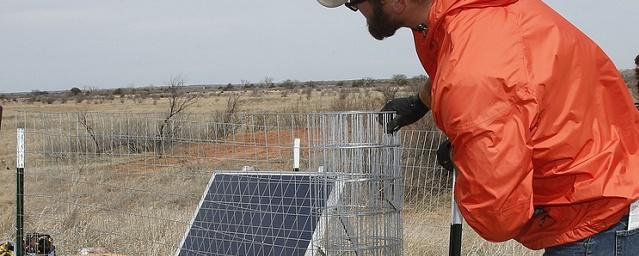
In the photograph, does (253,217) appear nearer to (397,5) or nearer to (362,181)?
(362,181)

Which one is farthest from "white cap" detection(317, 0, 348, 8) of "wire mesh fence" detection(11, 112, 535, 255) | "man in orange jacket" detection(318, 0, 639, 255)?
"wire mesh fence" detection(11, 112, 535, 255)

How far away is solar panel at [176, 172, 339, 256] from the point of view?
5.21 meters

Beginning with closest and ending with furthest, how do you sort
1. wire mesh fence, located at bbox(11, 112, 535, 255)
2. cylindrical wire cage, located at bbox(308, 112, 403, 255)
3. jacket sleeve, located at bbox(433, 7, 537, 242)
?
jacket sleeve, located at bbox(433, 7, 537, 242) < cylindrical wire cage, located at bbox(308, 112, 403, 255) < wire mesh fence, located at bbox(11, 112, 535, 255)

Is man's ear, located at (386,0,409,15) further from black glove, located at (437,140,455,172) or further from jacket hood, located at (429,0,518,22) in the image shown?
black glove, located at (437,140,455,172)

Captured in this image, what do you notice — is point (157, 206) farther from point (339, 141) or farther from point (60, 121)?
point (339, 141)

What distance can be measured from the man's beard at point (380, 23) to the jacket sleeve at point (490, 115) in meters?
0.26

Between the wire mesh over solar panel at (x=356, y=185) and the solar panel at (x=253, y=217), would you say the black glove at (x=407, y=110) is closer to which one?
the wire mesh over solar panel at (x=356, y=185)

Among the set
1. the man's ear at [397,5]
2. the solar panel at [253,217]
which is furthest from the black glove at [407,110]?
the solar panel at [253,217]

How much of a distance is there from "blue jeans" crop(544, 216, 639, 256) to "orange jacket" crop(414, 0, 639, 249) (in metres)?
0.03

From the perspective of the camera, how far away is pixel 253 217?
18.0 ft

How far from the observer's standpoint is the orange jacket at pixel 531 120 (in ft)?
6.67

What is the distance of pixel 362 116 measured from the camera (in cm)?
383

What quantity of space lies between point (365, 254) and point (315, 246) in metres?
0.59

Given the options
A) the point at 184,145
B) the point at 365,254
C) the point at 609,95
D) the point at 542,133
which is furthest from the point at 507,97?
the point at 184,145
